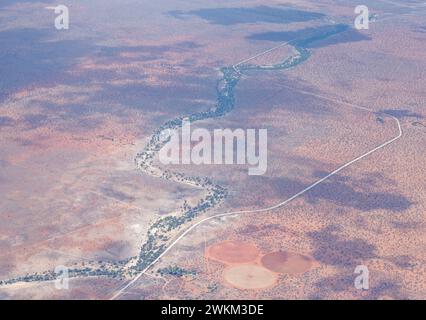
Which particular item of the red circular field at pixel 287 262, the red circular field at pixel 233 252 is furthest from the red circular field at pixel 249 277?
the red circular field at pixel 233 252

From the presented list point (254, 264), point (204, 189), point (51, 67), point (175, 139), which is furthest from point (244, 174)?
point (51, 67)

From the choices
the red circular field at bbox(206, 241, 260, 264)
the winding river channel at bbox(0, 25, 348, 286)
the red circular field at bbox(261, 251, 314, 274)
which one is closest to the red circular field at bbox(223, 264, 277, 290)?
→ the red circular field at bbox(261, 251, 314, 274)

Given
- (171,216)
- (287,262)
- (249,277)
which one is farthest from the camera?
(171,216)

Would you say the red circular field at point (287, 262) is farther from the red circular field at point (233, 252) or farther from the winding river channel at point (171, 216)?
the winding river channel at point (171, 216)

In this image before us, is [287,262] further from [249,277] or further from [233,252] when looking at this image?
[233,252]

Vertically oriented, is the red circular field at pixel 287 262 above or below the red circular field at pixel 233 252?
below

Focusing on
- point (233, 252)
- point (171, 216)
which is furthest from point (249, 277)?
point (171, 216)

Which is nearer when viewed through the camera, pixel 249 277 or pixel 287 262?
pixel 249 277
